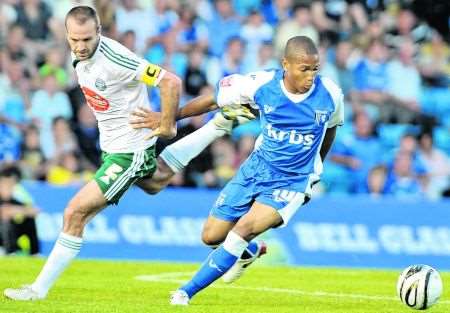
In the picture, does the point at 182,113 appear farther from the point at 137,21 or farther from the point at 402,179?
the point at 137,21

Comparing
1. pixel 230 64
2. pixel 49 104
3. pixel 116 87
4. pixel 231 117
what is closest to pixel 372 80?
pixel 230 64

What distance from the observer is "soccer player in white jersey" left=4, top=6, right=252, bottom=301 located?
9.89m

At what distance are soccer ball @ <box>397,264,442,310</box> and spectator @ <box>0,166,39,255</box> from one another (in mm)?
8261

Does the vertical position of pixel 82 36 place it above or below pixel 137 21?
above

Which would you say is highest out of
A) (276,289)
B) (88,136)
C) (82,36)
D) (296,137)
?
(82,36)

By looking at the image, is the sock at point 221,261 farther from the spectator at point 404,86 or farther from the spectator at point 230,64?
the spectator at point 404,86

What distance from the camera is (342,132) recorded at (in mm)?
19344

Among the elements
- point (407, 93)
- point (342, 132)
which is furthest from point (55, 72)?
point (407, 93)

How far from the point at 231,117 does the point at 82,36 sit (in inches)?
70.9

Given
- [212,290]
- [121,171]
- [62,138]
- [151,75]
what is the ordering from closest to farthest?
[151,75] < [121,171] < [212,290] < [62,138]

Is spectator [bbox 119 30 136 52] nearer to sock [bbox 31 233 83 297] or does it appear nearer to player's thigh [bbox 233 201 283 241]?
sock [bbox 31 233 83 297]

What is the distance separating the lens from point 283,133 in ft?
33.1

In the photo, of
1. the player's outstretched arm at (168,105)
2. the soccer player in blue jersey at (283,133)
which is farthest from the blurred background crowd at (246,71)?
the player's outstretched arm at (168,105)

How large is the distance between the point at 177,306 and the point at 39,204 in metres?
7.66
